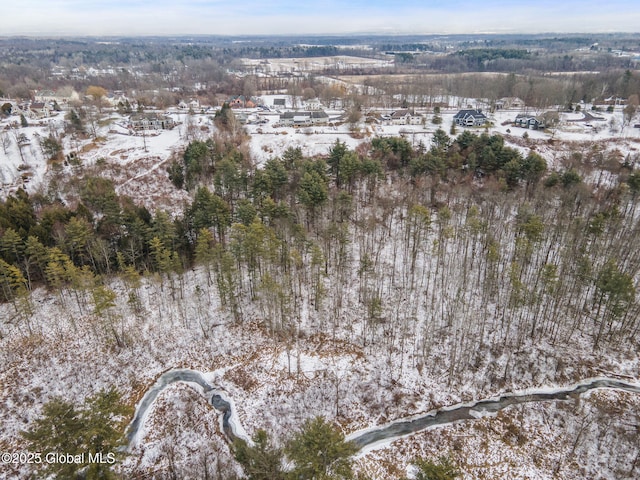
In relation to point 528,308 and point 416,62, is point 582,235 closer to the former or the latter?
point 528,308

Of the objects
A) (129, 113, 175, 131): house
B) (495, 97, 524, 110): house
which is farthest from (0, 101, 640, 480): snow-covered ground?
(495, 97, 524, 110): house

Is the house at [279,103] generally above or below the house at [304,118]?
above

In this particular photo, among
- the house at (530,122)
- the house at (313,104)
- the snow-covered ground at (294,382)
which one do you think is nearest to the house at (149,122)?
the house at (313,104)

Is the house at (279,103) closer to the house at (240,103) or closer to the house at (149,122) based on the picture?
the house at (240,103)

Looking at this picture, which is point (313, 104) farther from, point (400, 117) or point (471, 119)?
point (471, 119)

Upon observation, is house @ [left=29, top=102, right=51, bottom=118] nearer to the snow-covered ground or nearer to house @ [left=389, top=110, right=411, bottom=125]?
the snow-covered ground

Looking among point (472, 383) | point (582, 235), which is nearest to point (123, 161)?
point (472, 383)

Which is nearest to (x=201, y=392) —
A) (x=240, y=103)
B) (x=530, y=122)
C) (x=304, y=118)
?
(x=304, y=118)
